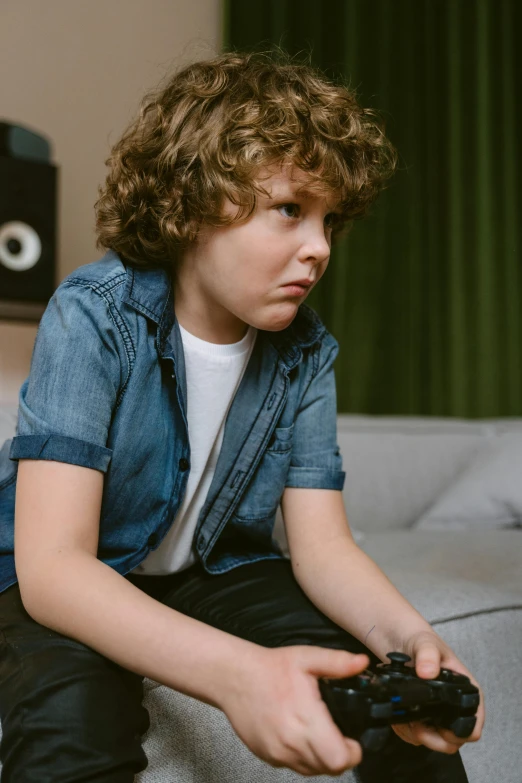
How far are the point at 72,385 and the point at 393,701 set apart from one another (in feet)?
1.26

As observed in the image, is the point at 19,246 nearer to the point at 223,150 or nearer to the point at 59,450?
the point at 223,150

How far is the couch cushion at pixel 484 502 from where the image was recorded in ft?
5.14

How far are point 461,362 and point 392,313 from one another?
12.4 inches

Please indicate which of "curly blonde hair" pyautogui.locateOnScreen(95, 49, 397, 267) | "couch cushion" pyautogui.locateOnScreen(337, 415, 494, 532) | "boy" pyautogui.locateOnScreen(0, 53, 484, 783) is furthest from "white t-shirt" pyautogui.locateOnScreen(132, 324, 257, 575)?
"couch cushion" pyautogui.locateOnScreen(337, 415, 494, 532)

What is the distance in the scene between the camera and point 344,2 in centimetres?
255

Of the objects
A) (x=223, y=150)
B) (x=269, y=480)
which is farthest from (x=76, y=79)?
(x=269, y=480)

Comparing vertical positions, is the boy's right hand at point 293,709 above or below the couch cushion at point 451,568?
above

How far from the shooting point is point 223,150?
77 centimetres

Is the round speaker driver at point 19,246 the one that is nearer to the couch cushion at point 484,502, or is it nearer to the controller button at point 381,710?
the couch cushion at point 484,502

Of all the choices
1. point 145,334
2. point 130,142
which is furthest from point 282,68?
point 145,334

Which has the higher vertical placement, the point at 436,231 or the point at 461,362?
the point at 436,231

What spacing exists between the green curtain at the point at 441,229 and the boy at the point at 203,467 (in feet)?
5.75

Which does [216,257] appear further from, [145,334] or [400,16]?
[400,16]

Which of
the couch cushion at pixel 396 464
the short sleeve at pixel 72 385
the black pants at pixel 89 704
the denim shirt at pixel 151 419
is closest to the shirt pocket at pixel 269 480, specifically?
the denim shirt at pixel 151 419
